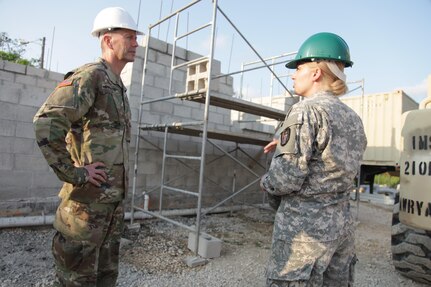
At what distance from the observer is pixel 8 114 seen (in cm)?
380

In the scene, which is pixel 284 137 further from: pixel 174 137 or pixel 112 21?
pixel 174 137

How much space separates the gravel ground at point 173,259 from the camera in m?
2.89

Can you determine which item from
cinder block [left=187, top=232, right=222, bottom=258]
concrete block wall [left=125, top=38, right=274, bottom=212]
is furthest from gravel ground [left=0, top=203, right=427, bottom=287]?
concrete block wall [left=125, top=38, right=274, bottom=212]

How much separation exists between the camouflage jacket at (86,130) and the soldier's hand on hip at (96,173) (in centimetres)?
3

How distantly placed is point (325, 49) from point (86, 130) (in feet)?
4.08

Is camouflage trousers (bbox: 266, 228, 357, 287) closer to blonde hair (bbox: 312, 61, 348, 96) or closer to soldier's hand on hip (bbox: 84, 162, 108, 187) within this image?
blonde hair (bbox: 312, 61, 348, 96)

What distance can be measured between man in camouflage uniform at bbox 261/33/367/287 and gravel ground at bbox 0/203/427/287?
164 centimetres

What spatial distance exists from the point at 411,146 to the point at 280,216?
46.8 inches

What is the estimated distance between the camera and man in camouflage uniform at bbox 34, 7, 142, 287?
1.52 m

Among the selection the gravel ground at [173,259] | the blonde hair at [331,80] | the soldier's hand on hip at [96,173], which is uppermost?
the blonde hair at [331,80]

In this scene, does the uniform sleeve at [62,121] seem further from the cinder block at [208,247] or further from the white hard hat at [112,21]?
the cinder block at [208,247]

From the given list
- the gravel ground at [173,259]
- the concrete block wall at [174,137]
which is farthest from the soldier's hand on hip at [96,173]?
the concrete block wall at [174,137]

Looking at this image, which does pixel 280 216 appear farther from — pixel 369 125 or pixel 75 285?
pixel 369 125

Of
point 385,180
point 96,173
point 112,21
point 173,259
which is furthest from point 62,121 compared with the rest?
point 385,180
